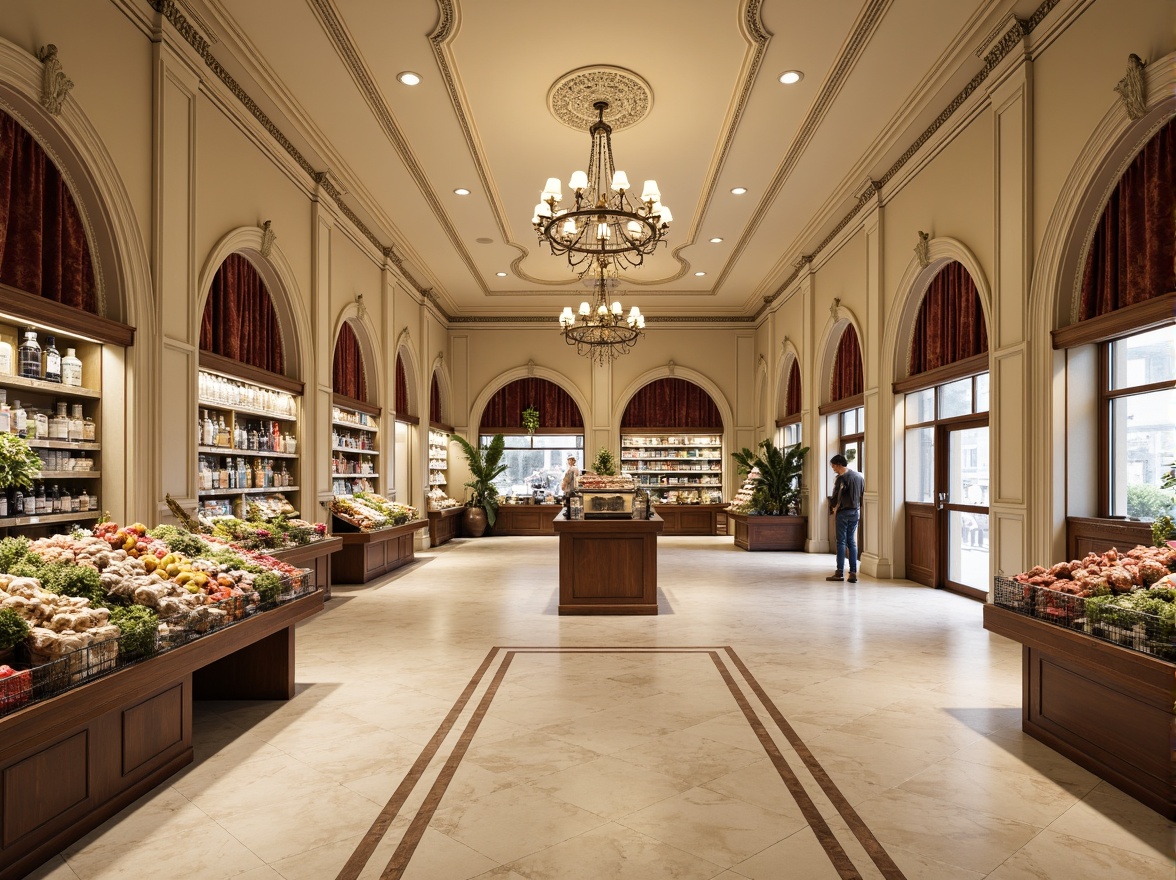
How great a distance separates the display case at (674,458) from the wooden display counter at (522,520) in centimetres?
216

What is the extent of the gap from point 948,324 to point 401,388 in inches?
364

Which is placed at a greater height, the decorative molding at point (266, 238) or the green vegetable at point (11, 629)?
the decorative molding at point (266, 238)

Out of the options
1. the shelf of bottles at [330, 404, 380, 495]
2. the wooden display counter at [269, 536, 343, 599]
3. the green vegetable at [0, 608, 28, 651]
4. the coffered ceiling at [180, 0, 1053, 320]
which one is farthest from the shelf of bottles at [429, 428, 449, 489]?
the green vegetable at [0, 608, 28, 651]

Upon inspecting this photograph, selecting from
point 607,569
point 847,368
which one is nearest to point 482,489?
point 847,368

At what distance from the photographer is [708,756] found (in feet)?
12.2

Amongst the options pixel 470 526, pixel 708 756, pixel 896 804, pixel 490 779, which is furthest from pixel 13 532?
pixel 470 526

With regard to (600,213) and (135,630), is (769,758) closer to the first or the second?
(135,630)

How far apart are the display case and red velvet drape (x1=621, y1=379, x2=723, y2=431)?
0.72 feet

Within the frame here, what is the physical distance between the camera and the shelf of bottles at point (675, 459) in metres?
17.4

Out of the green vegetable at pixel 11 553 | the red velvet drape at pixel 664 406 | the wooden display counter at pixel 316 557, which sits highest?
the red velvet drape at pixel 664 406

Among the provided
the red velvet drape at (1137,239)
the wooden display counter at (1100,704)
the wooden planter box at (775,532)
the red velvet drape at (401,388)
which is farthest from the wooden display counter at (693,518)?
the wooden display counter at (1100,704)

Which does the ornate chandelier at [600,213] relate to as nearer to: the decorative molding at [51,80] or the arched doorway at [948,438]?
the arched doorway at [948,438]

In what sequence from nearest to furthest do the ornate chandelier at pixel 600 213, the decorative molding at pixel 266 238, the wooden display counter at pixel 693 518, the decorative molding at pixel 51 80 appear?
the decorative molding at pixel 51 80 < the ornate chandelier at pixel 600 213 < the decorative molding at pixel 266 238 < the wooden display counter at pixel 693 518

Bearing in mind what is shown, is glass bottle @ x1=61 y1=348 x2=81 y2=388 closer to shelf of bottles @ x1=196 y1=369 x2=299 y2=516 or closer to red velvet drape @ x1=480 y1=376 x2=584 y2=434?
shelf of bottles @ x1=196 y1=369 x2=299 y2=516
